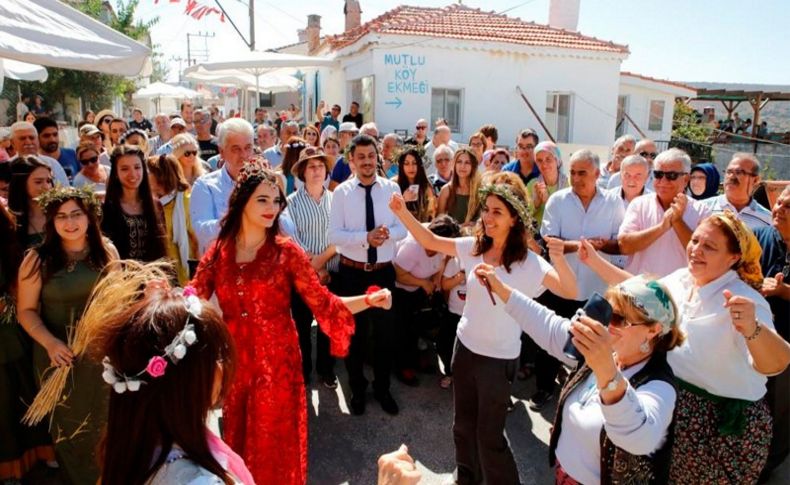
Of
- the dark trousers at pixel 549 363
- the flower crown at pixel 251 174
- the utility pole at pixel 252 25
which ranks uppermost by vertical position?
the utility pole at pixel 252 25

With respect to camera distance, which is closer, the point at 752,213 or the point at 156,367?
the point at 156,367

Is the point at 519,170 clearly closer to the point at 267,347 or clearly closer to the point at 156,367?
the point at 267,347

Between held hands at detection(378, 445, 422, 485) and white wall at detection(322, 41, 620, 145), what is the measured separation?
12.6 metres

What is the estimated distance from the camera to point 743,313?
220 centimetres

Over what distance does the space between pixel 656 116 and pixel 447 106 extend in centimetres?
899

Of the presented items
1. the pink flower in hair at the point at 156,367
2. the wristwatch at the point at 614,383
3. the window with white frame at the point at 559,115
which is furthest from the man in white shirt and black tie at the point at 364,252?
the window with white frame at the point at 559,115

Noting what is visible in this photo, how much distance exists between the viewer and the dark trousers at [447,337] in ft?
15.4

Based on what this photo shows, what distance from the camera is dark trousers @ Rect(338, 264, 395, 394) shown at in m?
4.34

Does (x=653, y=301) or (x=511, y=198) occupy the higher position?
(x=511, y=198)

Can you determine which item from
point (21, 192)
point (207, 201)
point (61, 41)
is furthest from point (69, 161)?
point (207, 201)

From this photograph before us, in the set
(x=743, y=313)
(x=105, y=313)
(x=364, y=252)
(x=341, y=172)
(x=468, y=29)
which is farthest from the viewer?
(x=468, y=29)

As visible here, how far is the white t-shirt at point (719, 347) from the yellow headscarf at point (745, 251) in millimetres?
45

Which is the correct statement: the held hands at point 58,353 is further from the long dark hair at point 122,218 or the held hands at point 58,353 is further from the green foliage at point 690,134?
the green foliage at point 690,134

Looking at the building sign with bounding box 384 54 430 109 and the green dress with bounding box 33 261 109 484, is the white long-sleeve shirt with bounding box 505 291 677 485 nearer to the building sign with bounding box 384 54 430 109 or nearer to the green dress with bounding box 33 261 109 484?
the green dress with bounding box 33 261 109 484
